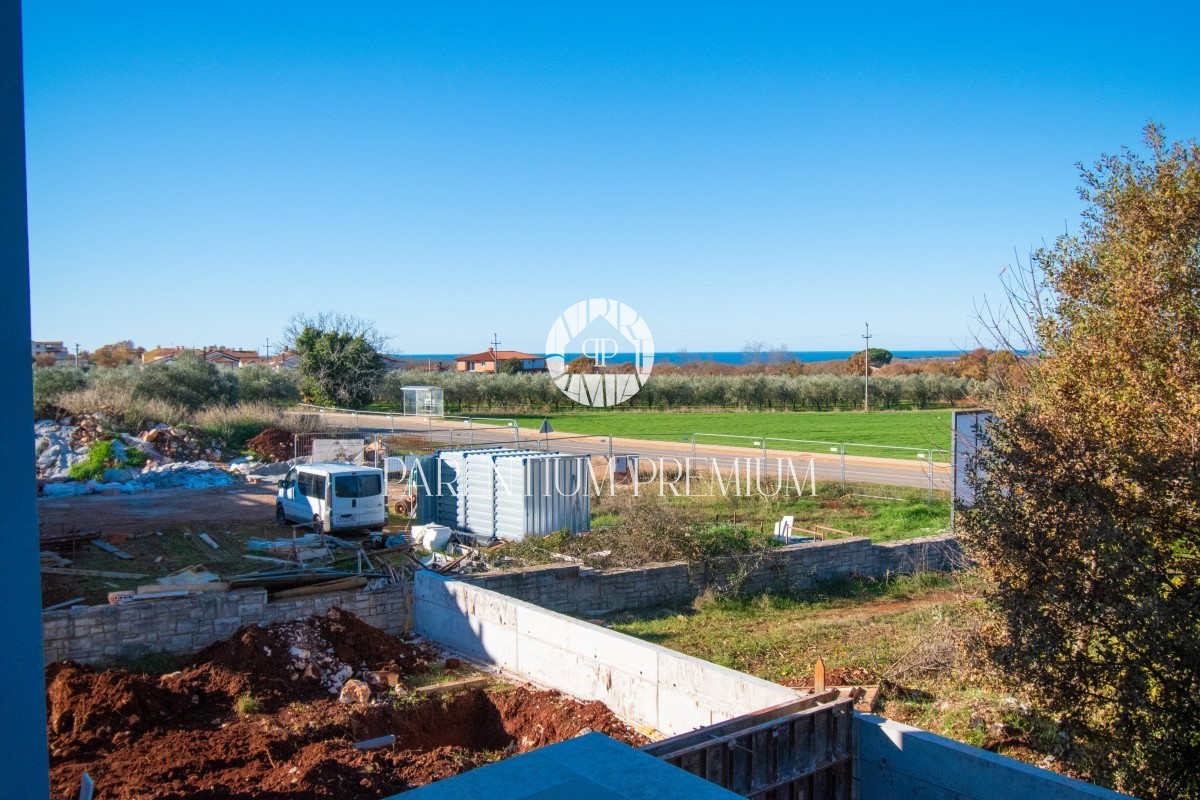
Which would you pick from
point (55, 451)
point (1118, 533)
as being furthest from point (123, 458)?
point (1118, 533)

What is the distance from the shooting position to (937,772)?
670cm

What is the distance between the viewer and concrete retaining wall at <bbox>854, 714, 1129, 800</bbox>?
5906 millimetres

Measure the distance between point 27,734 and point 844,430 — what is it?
4158 centimetres

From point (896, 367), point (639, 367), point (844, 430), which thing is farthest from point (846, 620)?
point (896, 367)

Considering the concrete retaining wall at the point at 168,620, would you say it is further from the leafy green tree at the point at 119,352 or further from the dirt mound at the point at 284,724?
the leafy green tree at the point at 119,352

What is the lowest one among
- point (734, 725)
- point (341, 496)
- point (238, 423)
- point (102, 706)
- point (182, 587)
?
point (102, 706)

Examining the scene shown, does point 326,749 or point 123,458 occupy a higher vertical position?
point 123,458

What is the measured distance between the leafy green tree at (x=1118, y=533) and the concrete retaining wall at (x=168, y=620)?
8987 millimetres

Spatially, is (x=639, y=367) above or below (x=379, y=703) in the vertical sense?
above

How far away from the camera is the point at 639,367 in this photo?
55.9m

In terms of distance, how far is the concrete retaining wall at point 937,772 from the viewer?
591cm

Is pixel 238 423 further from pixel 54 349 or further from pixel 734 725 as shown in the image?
pixel 54 349

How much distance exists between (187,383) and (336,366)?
30.7 ft

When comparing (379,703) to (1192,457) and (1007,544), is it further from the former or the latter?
(1192,457)
